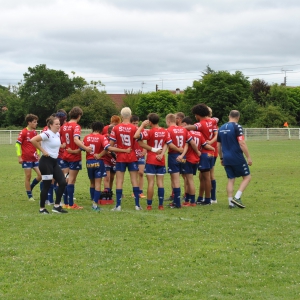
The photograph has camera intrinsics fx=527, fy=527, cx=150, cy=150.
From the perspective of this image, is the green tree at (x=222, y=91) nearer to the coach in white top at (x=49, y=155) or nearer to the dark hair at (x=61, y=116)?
the dark hair at (x=61, y=116)

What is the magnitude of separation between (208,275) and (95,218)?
13.9 ft

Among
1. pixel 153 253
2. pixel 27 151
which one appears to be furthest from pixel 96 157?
pixel 153 253

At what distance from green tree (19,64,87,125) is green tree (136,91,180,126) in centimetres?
1314

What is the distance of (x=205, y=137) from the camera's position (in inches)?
476

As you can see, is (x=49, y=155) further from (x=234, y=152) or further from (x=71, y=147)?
(x=234, y=152)

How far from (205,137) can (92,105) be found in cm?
5860

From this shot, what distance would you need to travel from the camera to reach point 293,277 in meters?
6.12

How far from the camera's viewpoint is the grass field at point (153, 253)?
5.77 m

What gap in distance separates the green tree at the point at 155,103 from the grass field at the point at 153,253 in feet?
256

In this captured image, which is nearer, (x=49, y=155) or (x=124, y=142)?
(x=49, y=155)

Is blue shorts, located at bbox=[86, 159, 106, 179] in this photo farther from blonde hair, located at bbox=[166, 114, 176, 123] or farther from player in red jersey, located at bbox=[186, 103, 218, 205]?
player in red jersey, located at bbox=[186, 103, 218, 205]

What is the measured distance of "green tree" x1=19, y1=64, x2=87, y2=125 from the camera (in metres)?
80.6

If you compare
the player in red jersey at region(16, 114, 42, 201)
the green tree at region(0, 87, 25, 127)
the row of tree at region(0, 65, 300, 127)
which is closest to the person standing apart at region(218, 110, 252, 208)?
the player in red jersey at region(16, 114, 42, 201)

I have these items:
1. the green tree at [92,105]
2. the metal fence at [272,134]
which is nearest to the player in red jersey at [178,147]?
the metal fence at [272,134]
